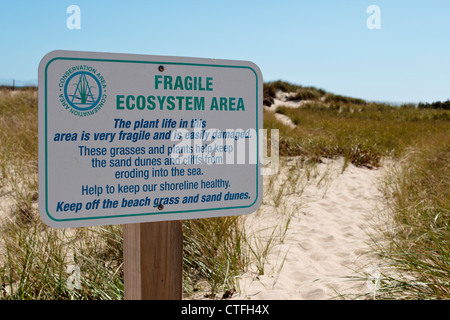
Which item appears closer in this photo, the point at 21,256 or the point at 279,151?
the point at 21,256

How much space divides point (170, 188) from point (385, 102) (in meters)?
29.1

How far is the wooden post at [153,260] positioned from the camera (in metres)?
1.75

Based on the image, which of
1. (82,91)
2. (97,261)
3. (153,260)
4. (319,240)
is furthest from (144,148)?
(319,240)

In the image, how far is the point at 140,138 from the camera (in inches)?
67.9

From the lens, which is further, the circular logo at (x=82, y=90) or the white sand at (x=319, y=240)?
the white sand at (x=319, y=240)

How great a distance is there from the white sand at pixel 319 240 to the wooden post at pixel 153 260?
4.44ft

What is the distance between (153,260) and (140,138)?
1.81 ft

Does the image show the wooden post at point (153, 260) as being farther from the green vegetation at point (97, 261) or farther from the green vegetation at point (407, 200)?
the green vegetation at point (407, 200)

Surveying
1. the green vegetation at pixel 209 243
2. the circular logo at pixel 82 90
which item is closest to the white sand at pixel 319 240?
the green vegetation at pixel 209 243

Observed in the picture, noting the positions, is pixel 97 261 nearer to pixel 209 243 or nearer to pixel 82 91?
pixel 209 243

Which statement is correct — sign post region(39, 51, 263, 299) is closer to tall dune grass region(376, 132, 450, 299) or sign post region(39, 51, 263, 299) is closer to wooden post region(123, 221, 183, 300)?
wooden post region(123, 221, 183, 300)

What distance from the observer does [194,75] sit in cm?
184
